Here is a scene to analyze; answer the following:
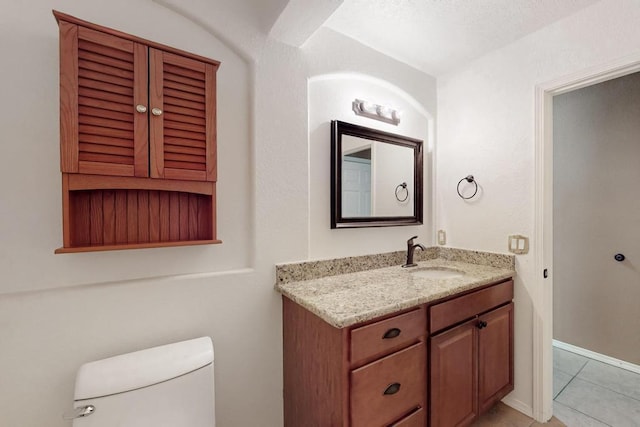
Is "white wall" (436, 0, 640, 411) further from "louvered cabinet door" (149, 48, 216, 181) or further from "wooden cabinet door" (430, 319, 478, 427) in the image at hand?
"louvered cabinet door" (149, 48, 216, 181)

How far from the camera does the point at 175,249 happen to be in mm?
1241

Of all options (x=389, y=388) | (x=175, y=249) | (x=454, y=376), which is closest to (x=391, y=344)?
(x=389, y=388)

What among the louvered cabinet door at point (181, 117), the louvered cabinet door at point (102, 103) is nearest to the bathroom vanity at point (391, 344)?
the louvered cabinet door at point (181, 117)

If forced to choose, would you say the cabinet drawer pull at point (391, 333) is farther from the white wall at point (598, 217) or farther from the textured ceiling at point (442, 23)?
the white wall at point (598, 217)

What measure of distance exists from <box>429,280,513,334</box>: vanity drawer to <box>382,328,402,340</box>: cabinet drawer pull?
0.76 ft

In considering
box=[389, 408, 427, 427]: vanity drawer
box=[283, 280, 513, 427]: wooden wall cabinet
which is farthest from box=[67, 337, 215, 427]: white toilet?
box=[389, 408, 427, 427]: vanity drawer

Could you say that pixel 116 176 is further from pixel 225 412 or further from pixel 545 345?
pixel 545 345

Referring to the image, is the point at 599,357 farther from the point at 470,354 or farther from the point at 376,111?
the point at 376,111

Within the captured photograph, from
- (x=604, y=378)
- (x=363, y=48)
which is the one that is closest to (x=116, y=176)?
(x=363, y=48)

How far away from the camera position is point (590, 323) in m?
2.40

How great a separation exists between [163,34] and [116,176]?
69cm

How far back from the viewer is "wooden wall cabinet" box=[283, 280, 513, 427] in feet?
3.56

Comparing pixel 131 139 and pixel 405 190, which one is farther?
pixel 405 190

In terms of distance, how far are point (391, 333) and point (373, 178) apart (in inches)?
41.3
